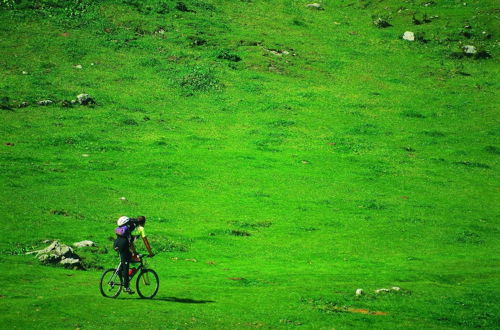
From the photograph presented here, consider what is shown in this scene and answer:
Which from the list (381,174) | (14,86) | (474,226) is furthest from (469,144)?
(14,86)

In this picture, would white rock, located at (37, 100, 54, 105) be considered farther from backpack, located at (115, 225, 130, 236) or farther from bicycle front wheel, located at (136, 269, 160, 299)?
backpack, located at (115, 225, 130, 236)

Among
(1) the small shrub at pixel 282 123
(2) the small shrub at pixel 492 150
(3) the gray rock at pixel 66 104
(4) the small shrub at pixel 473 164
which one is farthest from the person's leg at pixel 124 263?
(2) the small shrub at pixel 492 150

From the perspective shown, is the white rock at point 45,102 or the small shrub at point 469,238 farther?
the white rock at point 45,102

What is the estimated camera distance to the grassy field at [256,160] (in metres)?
28.0

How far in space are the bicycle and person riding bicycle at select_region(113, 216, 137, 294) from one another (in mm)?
269

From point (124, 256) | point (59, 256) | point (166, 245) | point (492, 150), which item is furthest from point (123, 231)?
point (492, 150)

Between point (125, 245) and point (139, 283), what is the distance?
224 centimetres

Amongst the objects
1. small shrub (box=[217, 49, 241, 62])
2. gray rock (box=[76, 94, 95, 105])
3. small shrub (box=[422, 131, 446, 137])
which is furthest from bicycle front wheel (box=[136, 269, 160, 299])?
small shrub (box=[217, 49, 241, 62])

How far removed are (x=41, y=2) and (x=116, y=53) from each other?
705 inches

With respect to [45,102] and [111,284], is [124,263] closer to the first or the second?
[111,284]

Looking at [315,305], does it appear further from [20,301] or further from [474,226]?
[474,226]

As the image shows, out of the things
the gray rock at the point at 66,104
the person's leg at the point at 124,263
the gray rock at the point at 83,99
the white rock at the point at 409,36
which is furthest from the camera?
the white rock at the point at 409,36

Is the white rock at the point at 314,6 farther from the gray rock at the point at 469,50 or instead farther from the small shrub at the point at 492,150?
the small shrub at the point at 492,150

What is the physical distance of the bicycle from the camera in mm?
25500
